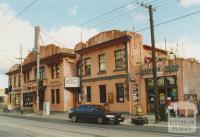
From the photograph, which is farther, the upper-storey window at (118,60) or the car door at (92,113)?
the upper-storey window at (118,60)

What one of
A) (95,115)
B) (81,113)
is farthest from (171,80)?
(81,113)

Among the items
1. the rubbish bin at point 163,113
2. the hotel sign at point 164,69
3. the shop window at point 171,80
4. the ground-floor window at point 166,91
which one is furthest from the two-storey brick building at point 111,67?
the rubbish bin at point 163,113

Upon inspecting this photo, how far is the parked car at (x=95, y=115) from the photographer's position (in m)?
23.9

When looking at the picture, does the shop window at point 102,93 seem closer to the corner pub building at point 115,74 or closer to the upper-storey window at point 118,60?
the corner pub building at point 115,74

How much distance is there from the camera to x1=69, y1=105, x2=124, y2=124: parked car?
2394 centimetres

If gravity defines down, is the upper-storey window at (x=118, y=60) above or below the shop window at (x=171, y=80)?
above

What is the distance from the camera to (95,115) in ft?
81.6

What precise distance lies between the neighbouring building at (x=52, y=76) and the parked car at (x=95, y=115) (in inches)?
458

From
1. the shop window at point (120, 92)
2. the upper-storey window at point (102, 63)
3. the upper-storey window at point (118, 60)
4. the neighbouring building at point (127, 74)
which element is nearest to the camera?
the neighbouring building at point (127, 74)

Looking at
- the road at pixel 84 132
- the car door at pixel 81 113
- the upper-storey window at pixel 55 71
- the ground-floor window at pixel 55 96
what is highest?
the upper-storey window at pixel 55 71

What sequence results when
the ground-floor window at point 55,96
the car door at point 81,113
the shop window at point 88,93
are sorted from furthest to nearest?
the ground-floor window at point 55,96 < the shop window at point 88,93 < the car door at point 81,113

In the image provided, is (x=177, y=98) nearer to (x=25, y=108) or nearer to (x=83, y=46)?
(x=83, y=46)

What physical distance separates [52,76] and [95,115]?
59.8 ft

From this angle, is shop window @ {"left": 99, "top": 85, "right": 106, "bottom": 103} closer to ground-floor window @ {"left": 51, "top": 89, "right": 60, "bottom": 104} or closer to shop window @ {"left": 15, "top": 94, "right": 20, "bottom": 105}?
ground-floor window @ {"left": 51, "top": 89, "right": 60, "bottom": 104}
